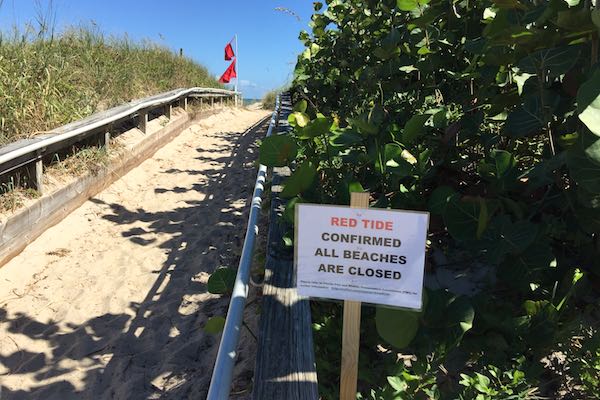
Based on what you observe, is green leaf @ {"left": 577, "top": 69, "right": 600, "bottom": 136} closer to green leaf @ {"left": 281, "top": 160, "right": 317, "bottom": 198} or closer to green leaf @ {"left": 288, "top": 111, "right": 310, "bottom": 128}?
green leaf @ {"left": 281, "top": 160, "right": 317, "bottom": 198}

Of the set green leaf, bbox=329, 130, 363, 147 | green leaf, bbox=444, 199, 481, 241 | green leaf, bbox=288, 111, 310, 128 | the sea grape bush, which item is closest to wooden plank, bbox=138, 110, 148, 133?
the sea grape bush

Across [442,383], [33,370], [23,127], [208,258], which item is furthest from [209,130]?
[442,383]

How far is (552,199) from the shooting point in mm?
1733

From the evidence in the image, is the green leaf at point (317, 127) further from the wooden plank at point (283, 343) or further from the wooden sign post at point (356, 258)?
the wooden sign post at point (356, 258)

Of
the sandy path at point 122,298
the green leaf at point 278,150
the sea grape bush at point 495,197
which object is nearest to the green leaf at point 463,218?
the sea grape bush at point 495,197

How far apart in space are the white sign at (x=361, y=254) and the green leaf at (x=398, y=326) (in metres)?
0.10

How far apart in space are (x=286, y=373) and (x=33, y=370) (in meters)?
1.93

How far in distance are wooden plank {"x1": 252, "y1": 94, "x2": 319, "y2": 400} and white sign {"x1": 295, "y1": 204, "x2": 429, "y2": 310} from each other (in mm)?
262

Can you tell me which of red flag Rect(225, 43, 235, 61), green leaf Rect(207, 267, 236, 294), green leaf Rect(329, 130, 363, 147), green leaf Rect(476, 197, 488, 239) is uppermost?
red flag Rect(225, 43, 235, 61)

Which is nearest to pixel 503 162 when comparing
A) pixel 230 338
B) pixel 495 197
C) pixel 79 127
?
pixel 495 197

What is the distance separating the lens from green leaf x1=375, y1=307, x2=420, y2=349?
1445 mm

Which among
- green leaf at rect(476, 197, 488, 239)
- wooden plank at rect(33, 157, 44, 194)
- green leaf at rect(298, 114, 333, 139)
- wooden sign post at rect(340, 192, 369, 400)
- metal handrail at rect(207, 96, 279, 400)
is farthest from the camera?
wooden plank at rect(33, 157, 44, 194)

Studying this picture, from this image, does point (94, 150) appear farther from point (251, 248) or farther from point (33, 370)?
point (251, 248)

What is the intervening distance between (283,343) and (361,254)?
49cm
